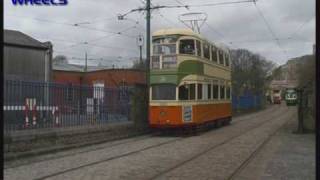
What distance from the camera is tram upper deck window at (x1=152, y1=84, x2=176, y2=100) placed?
25766 millimetres

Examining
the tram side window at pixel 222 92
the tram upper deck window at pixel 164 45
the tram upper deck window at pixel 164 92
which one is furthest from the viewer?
the tram side window at pixel 222 92

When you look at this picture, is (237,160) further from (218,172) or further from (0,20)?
(0,20)

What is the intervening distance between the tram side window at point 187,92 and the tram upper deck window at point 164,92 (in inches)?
12.8

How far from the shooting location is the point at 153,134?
26797mm

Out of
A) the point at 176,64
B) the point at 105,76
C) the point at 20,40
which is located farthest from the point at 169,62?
the point at 105,76

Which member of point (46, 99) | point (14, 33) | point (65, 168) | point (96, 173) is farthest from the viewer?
point (14, 33)

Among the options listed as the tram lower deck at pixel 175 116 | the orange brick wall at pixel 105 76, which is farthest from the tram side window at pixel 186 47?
the orange brick wall at pixel 105 76

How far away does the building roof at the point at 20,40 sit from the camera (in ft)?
92.8

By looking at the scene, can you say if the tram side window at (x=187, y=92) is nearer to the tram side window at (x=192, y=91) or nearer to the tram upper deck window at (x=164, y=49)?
the tram side window at (x=192, y=91)

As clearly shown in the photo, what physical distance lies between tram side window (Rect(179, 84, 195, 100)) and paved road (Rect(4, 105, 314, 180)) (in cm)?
453

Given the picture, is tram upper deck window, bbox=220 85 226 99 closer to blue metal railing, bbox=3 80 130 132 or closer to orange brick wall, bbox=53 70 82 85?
blue metal railing, bbox=3 80 130 132

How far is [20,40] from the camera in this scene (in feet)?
97.6

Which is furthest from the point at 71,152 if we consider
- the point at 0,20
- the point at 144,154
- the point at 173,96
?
the point at 0,20

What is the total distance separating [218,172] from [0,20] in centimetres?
1007
